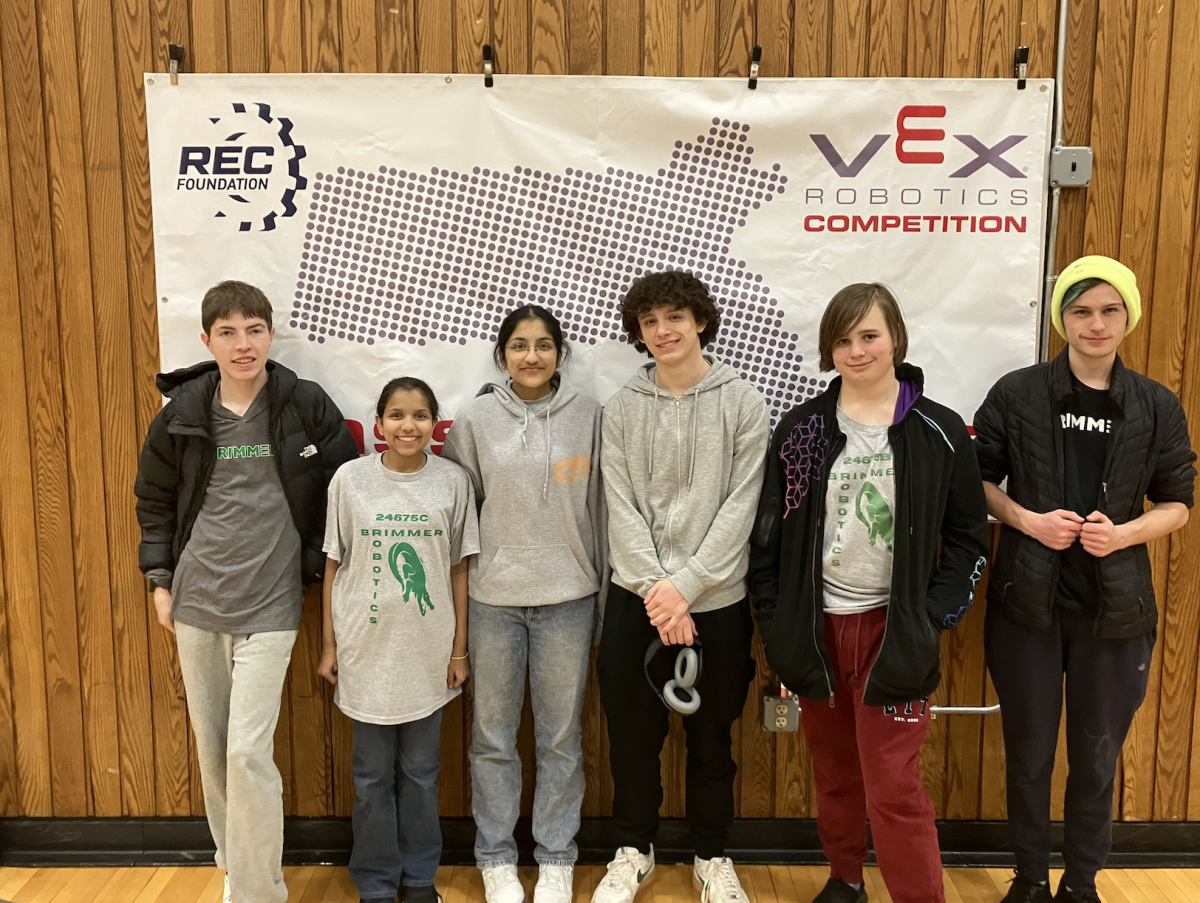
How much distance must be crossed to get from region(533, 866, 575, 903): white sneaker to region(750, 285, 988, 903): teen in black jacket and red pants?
0.81 m

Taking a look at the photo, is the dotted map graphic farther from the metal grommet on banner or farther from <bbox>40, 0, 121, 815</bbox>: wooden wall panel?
<bbox>40, 0, 121, 815</bbox>: wooden wall panel

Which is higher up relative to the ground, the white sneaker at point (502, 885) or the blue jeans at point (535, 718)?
the blue jeans at point (535, 718)

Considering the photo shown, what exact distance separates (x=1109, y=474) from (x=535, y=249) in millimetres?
1566

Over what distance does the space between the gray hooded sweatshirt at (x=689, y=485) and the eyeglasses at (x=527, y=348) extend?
250 millimetres

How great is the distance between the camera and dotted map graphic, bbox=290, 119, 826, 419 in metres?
2.46

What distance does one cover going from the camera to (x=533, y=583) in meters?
2.26

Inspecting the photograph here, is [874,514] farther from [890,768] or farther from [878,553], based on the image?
[890,768]

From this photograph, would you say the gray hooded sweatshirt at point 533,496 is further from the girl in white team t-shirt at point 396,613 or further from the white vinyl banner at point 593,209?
the white vinyl banner at point 593,209

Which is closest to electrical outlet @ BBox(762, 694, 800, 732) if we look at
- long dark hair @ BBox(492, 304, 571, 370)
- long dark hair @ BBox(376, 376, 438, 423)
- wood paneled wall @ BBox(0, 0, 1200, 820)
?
wood paneled wall @ BBox(0, 0, 1200, 820)

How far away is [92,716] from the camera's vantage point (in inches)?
104

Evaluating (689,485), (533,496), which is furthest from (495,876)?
(689,485)

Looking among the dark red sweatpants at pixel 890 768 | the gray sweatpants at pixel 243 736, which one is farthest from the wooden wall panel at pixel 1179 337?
the gray sweatpants at pixel 243 736

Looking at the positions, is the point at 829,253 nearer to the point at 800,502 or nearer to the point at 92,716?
the point at 800,502

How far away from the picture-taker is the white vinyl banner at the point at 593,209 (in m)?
2.43
